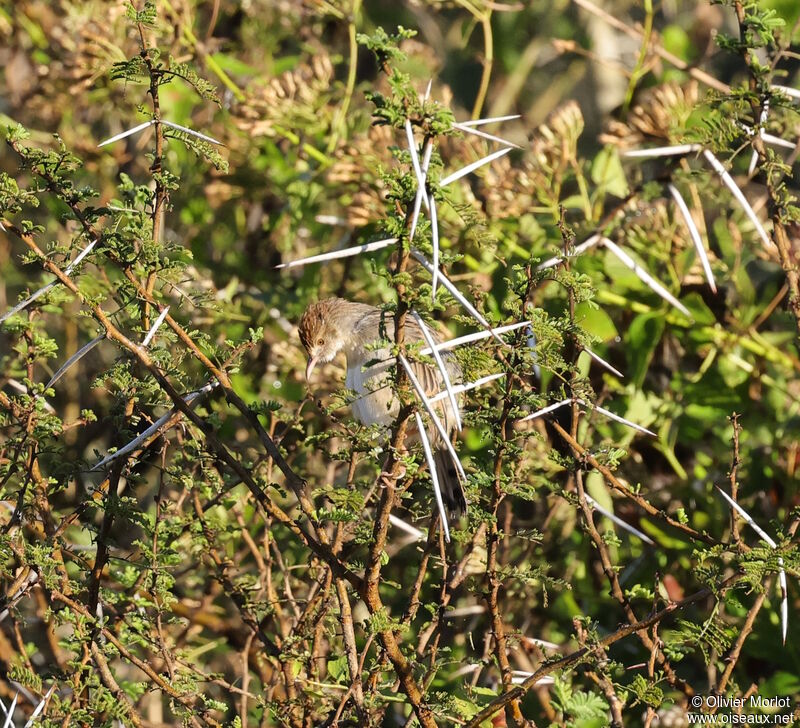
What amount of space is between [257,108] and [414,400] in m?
A: 2.83

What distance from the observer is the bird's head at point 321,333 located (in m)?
4.66

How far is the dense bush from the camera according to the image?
98.7 inches

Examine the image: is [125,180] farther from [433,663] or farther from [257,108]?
[257,108]

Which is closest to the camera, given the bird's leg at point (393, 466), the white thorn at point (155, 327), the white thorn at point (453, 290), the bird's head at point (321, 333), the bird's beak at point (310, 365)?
the white thorn at point (453, 290)

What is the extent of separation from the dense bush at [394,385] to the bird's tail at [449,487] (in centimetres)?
20

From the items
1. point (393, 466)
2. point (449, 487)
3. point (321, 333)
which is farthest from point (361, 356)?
point (393, 466)

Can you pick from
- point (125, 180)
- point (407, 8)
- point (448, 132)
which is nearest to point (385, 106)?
point (448, 132)

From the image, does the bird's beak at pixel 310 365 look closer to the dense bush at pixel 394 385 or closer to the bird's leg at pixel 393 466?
the dense bush at pixel 394 385

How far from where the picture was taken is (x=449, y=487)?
14.1ft

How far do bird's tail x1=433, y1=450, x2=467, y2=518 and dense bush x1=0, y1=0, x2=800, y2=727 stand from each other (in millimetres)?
200

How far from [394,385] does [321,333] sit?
8.41 feet

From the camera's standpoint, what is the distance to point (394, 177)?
2092 mm

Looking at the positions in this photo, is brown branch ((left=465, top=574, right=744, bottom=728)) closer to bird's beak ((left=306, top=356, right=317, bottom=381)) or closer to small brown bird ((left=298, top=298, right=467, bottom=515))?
small brown bird ((left=298, top=298, right=467, bottom=515))

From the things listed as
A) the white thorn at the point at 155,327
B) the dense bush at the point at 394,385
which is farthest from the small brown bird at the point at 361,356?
the white thorn at the point at 155,327
